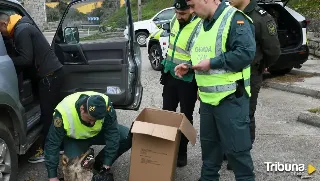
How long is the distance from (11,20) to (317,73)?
606cm

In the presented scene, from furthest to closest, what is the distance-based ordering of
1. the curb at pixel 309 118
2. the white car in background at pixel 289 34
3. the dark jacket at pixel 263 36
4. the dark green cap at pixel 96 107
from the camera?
the white car in background at pixel 289 34 < the curb at pixel 309 118 < the dark jacket at pixel 263 36 < the dark green cap at pixel 96 107

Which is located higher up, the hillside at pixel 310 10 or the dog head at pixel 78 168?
the hillside at pixel 310 10

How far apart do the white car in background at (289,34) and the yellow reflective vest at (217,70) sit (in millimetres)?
5006

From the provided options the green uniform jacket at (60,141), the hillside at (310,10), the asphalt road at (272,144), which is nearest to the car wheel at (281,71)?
the asphalt road at (272,144)

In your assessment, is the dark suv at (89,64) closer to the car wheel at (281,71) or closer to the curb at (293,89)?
the curb at (293,89)

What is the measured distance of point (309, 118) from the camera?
5.45 meters

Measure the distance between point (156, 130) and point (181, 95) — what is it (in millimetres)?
775

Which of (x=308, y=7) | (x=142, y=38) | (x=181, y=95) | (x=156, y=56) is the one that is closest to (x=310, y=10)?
(x=308, y=7)

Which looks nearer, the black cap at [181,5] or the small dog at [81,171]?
the small dog at [81,171]

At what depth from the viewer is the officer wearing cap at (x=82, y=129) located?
10.8ft

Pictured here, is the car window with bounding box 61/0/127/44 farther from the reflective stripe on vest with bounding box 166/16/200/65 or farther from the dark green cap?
the dark green cap

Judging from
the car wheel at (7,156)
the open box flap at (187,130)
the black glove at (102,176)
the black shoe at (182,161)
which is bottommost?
the black shoe at (182,161)

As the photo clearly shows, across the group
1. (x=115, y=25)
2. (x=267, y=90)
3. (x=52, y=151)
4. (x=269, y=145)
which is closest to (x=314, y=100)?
(x=267, y=90)

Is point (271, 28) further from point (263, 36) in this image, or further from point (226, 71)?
point (226, 71)
